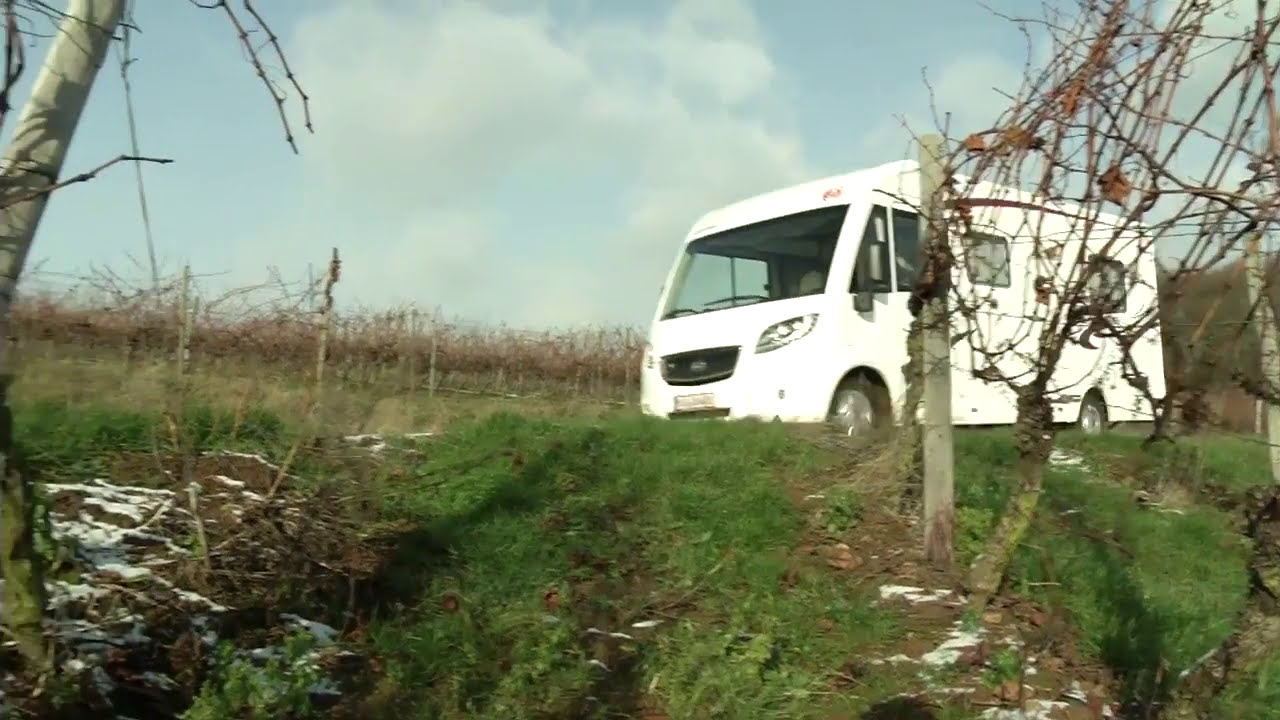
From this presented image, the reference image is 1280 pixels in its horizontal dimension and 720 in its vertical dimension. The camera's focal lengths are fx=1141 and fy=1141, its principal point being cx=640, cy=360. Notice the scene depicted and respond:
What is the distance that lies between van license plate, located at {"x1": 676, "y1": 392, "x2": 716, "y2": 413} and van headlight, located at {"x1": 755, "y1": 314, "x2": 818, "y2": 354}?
60cm

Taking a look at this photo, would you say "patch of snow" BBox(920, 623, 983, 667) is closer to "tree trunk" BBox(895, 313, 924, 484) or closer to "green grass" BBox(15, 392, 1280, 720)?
"green grass" BBox(15, 392, 1280, 720)

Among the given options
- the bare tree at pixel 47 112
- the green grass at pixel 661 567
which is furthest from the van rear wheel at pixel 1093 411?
the bare tree at pixel 47 112

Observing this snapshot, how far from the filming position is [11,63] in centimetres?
225

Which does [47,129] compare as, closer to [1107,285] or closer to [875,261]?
[1107,285]

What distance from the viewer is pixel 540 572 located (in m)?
5.92

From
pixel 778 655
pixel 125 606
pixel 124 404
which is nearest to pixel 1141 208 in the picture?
pixel 778 655

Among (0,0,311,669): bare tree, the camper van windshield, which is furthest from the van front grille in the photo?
(0,0,311,669): bare tree

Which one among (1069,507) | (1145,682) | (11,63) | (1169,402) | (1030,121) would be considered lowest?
(1145,682)

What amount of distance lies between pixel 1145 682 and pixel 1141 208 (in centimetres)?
259

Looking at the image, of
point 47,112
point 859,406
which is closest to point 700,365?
point 859,406

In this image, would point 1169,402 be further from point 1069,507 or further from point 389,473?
point 389,473

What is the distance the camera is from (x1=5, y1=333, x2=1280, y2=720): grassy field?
15.3ft

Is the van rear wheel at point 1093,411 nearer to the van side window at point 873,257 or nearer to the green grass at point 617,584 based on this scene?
the van side window at point 873,257

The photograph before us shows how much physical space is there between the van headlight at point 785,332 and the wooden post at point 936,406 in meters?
3.34
